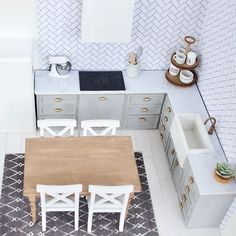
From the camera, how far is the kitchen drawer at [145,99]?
233 inches

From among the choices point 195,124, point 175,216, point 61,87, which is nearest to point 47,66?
point 61,87

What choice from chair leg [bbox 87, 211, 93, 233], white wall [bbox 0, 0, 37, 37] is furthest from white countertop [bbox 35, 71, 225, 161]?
chair leg [bbox 87, 211, 93, 233]

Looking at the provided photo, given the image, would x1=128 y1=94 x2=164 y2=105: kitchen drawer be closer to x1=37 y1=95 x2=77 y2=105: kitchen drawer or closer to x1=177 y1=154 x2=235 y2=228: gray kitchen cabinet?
x1=37 y1=95 x2=77 y2=105: kitchen drawer

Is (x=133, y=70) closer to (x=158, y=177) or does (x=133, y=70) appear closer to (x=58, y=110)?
(x=58, y=110)

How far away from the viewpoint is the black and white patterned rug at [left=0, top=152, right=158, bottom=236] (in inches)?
196

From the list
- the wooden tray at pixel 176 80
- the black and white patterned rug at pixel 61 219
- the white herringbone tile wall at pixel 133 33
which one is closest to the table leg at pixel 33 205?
the black and white patterned rug at pixel 61 219

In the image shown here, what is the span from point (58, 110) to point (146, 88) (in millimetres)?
1249

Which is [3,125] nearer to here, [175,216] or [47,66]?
[47,66]

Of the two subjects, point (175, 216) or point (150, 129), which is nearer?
point (175, 216)

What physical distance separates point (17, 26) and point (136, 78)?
1766 mm

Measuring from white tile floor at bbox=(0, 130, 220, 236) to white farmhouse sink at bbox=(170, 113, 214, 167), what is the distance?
56cm

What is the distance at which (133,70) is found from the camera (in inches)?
237

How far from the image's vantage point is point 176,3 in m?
5.62

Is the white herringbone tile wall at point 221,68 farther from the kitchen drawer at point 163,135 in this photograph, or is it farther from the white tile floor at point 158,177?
the kitchen drawer at point 163,135
